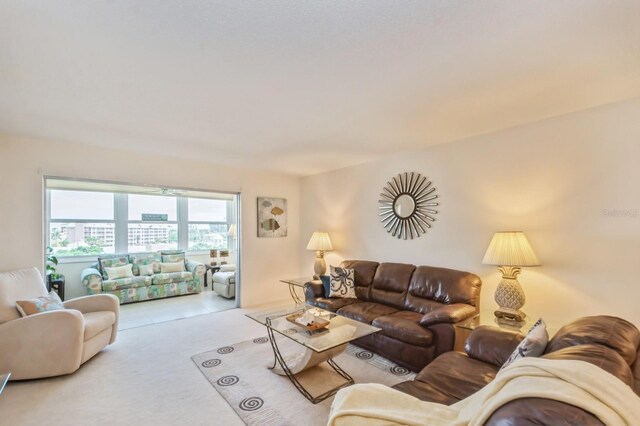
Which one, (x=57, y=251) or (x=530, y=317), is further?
(x=57, y=251)

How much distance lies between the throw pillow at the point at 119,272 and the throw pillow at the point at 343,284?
13.6 ft

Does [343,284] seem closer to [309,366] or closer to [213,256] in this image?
[309,366]

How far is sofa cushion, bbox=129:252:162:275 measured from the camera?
5.87 metres

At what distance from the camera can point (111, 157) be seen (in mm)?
3787

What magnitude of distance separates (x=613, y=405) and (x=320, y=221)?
4.59m

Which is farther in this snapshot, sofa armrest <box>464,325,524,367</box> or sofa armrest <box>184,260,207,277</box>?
sofa armrest <box>184,260,207,277</box>

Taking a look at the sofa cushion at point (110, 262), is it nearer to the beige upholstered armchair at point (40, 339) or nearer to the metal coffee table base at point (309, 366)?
the beige upholstered armchair at point (40, 339)

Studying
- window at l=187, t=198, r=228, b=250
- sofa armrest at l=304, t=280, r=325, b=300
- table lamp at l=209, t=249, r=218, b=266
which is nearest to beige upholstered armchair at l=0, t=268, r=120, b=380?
Answer: sofa armrest at l=304, t=280, r=325, b=300

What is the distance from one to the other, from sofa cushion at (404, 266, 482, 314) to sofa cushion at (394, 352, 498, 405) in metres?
1.05

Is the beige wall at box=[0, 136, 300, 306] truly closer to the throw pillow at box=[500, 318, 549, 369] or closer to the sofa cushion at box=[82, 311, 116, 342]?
the sofa cushion at box=[82, 311, 116, 342]

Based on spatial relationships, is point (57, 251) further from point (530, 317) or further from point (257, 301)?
point (530, 317)

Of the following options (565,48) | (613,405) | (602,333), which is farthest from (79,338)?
(565,48)

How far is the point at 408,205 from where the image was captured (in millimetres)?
3924

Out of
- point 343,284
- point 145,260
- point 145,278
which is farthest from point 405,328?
point 145,260
